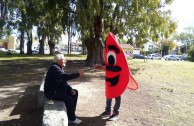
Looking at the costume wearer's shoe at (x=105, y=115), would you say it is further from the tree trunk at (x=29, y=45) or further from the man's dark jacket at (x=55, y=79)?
the tree trunk at (x=29, y=45)

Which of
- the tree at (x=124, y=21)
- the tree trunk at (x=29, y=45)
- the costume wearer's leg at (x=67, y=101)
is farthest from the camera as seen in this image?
the tree trunk at (x=29, y=45)

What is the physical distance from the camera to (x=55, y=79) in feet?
21.1

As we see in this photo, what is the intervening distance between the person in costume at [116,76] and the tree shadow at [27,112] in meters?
1.71

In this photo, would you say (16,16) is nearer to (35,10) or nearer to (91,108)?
(35,10)

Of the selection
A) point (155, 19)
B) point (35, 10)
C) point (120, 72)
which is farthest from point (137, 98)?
point (35, 10)

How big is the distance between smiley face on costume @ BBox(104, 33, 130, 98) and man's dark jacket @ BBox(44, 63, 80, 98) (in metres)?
1.09

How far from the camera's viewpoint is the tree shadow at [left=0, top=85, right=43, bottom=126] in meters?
6.91

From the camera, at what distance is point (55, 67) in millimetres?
6410

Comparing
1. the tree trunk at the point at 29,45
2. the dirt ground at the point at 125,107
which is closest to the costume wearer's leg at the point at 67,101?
the dirt ground at the point at 125,107

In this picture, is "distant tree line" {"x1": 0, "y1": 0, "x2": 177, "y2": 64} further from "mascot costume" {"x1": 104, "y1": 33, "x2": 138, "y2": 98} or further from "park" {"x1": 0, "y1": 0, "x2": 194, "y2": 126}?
"mascot costume" {"x1": 104, "y1": 33, "x2": 138, "y2": 98}

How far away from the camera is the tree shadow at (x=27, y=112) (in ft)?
22.7

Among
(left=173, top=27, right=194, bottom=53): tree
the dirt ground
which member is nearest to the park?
the dirt ground

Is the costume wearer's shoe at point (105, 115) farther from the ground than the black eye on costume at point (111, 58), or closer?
closer

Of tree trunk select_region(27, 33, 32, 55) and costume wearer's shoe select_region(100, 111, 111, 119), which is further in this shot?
tree trunk select_region(27, 33, 32, 55)
